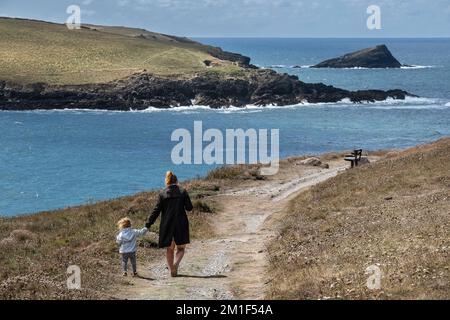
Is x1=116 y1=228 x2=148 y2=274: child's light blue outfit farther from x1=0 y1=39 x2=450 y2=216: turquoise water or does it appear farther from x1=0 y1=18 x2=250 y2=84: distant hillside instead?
x1=0 y1=18 x2=250 y2=84: distant hillside

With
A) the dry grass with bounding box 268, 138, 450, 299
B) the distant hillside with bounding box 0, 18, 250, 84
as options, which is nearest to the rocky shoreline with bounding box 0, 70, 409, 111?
the distant hillside with bounding box 0, 18, 250, 84

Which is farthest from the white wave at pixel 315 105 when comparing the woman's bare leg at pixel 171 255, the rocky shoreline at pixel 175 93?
the woman's bare leg at pixel 171 255

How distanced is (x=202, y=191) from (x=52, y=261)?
1599 cm

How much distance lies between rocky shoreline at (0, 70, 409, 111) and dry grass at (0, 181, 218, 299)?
84761 mm

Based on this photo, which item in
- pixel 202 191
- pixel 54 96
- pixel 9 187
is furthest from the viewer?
pixel 54 96

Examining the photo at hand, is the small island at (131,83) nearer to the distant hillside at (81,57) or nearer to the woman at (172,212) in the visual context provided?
the distant hillside at (81,57)

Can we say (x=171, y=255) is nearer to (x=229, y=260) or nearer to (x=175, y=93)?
(x=229, y=260)

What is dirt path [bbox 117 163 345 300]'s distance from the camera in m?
14.1

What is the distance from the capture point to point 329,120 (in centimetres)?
10231

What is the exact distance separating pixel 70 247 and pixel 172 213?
6.98 m

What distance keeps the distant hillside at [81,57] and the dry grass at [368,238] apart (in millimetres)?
102515

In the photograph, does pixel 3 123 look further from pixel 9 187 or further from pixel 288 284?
pixel 288 284

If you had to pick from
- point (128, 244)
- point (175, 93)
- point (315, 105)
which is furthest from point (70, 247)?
point (315, 105)
